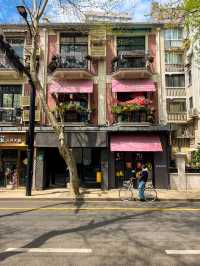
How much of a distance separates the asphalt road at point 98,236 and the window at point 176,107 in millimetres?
18459

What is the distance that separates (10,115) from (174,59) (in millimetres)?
17413

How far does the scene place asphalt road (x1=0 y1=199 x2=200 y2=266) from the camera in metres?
5.76

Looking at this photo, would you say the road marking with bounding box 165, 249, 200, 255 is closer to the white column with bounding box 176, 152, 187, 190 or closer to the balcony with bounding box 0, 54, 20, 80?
the white column with bounding box 176, 152, 187, 190

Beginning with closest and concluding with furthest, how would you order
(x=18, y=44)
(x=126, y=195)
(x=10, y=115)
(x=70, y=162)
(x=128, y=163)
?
(x=70, y=162) < (x=126, y=195) < (x=128, y=163) < (x=10, y=115) < (x=18, y=44)

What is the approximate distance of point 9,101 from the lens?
20.0m

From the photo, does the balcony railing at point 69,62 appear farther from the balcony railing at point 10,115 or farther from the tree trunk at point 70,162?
the tree trunk at point 70,162

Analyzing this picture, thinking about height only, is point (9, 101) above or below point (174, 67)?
below

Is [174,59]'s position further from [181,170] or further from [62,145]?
[62,145]

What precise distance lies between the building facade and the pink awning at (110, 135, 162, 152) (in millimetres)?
55

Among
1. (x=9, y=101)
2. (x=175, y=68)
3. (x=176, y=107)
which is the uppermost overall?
(x=175, y=68)

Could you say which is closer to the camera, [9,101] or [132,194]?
[132,194]

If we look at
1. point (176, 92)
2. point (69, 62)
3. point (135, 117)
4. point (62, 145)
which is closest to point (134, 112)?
point (135, 117)

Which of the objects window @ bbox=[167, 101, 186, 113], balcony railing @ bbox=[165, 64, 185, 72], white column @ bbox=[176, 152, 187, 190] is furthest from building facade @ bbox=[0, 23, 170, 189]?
window @ bbox=[167, 101, 186, 113]

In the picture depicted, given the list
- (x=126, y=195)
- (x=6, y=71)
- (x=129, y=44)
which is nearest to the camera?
(x=126, y=195)
